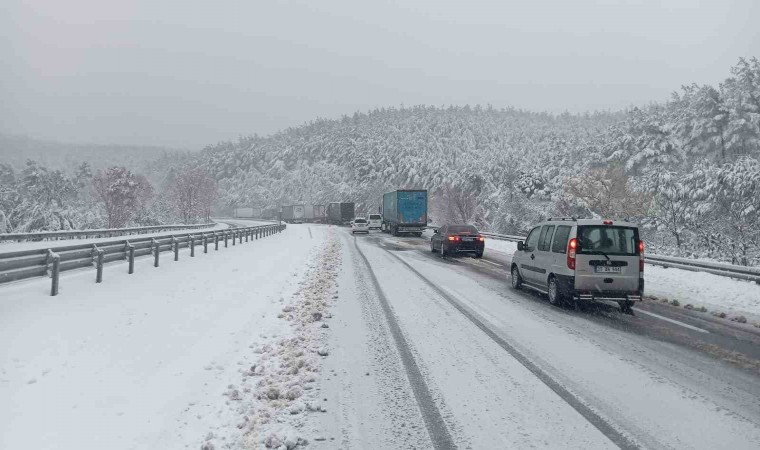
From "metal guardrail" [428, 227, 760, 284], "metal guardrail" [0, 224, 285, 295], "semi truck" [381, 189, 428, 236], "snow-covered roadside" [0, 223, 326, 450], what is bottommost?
"snow-covered roadside" [0, 223, 326, 450]

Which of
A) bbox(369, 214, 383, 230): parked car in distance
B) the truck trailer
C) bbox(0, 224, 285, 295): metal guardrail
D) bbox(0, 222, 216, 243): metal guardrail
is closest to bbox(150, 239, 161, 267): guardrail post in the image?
bbox(0, 224, 285, 295): metal guardrail

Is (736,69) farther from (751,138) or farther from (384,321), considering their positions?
(384,321)

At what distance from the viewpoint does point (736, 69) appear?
149 feet

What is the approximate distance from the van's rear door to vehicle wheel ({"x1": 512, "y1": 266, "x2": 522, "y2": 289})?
3.06 metres

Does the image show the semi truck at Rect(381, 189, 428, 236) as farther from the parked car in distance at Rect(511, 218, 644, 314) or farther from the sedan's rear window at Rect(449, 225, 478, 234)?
the parked car in distance at Rect(511, 218, 644, 314)

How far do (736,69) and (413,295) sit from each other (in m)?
50.7

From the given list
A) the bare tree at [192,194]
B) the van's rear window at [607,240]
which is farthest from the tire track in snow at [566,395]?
the bare tree at [192,194]

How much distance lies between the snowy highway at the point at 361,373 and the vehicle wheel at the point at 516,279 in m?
1.95

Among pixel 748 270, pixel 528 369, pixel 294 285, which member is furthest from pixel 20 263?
pixel 748 270

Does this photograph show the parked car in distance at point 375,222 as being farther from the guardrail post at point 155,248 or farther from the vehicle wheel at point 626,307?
the vehicle wheel at point 626,307

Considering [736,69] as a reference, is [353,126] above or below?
above

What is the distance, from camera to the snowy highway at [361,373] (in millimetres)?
4203

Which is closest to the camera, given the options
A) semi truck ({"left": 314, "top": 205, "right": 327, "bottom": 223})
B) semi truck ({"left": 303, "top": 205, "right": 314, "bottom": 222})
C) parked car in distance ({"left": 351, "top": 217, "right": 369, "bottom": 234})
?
parked car in distance ({"left": 351, "top": 217, "right": 369, "bottom": 234})

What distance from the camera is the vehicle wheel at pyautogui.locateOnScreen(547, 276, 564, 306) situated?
1007cm
